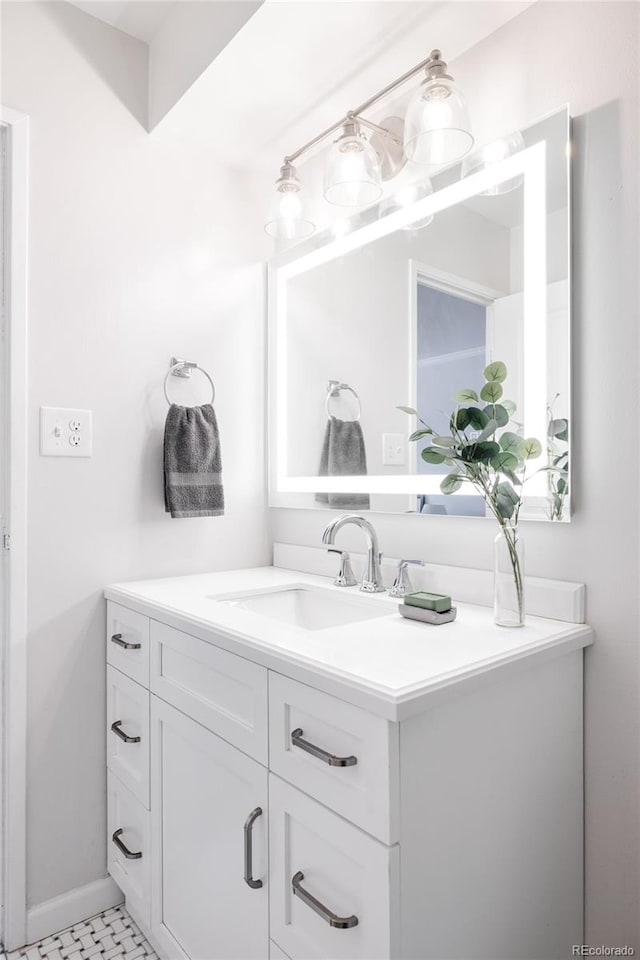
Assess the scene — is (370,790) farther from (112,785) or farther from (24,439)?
(24,439)

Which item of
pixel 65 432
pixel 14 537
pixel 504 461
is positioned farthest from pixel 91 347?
pixel 504 461

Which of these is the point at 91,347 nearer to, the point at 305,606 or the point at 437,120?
the point at 305,606

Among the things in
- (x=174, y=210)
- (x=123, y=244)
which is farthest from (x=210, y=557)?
(x=174, y=210)

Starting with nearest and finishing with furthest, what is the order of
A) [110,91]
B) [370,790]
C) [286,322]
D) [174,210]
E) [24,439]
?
[370,790] < [24,439] < [110,91] < [174,210] < [286,322]

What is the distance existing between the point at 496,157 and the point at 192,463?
1042 millimetres

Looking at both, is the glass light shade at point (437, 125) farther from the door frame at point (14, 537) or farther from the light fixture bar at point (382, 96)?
the door frame at point (14, 537)

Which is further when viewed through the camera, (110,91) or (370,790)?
(110,91)

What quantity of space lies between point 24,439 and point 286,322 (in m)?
0.84

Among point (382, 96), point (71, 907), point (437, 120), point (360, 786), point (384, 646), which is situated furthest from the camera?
point (71, 907)

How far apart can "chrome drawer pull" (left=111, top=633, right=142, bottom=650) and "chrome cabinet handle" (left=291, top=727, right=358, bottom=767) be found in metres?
0.60

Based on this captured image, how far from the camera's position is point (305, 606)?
5.09 ft

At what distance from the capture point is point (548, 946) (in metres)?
1.02

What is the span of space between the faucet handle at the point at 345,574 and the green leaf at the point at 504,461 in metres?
0.52

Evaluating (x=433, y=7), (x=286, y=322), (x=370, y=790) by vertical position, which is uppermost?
(x=433, y=7)
